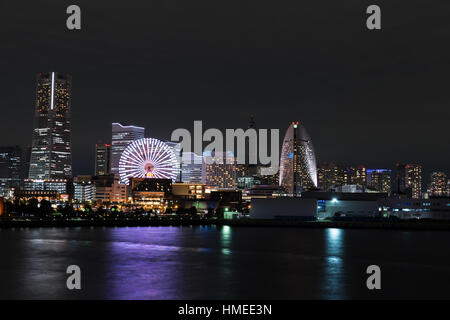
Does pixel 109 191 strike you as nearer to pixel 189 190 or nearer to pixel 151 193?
pixel 151 193

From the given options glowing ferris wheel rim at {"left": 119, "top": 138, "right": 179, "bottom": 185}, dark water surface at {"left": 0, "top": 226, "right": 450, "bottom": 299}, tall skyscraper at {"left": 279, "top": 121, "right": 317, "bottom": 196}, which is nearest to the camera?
dark water surface at {"left": 0, "top": 226, "right": 450, "bottom": 299}

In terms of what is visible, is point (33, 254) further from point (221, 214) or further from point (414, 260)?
point (221, 214)

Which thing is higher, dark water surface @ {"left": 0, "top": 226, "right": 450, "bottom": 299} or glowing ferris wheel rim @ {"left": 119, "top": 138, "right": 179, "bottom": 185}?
glowing ferris wheel rim @ {"left": 119, "top": 138, "right": 179, "bottom": 185}

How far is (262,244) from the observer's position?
61.6 meters

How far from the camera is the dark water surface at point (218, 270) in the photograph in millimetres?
29391

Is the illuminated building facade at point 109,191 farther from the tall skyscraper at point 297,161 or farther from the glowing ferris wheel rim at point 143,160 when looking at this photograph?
the tall skyscraper at point 297,161

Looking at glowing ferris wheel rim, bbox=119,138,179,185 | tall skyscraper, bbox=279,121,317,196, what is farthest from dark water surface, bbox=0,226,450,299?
tall skyscraper, bbox=279,121,317,196

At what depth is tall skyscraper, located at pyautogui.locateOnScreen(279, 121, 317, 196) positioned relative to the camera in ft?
600

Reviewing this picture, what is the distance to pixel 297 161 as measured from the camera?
18775cm

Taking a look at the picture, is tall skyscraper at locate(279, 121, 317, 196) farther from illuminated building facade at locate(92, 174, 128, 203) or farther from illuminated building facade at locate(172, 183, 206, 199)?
illuminated building facade at locate(92, 174, 128, 203)

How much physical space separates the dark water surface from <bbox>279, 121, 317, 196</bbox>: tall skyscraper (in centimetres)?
12420
